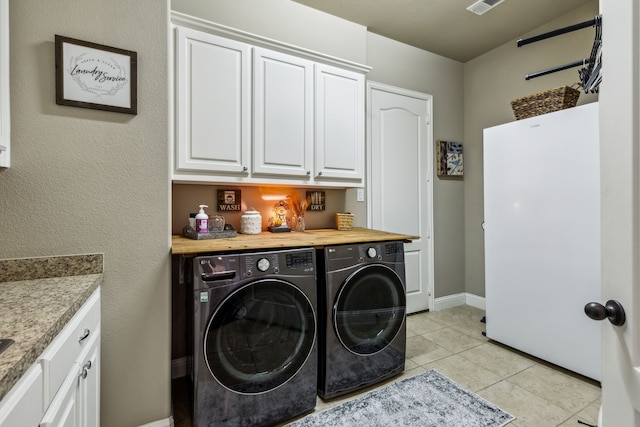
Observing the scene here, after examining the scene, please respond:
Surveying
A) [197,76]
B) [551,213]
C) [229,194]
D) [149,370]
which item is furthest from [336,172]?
[149,370]

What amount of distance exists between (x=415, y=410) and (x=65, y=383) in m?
1.70

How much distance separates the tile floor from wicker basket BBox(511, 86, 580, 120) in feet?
6.27

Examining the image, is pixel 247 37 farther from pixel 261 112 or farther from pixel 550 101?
pixel 550 101

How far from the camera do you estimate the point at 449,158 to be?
3.52 metres

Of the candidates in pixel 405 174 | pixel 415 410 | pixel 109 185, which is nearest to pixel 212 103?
pixel 109 185

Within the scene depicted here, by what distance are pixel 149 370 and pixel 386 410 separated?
132 cm

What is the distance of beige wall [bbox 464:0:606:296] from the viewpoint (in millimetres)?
2695

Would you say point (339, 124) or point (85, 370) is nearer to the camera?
point (85, 370)

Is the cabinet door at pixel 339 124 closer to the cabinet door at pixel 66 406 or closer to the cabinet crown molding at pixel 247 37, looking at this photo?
the cabinet crown molding at pixel 247 37

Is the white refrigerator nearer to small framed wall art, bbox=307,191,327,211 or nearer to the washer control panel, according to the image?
small framed wall art, bbox=307,191,327,211

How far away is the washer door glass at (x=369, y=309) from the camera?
188 centimetres

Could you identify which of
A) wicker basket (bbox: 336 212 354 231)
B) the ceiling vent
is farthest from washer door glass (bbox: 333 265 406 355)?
the ceiling vent

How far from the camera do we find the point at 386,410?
177cm

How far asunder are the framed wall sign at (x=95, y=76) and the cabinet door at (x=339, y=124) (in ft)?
4.06
